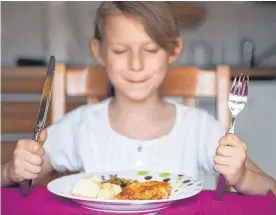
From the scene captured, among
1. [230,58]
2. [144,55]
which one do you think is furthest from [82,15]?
[144,55]

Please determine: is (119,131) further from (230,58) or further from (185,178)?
(230,58)

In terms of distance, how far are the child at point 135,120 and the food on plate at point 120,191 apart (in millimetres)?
164

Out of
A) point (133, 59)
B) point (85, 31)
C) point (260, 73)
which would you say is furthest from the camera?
point (85, 31)

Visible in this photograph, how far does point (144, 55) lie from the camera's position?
0.72m

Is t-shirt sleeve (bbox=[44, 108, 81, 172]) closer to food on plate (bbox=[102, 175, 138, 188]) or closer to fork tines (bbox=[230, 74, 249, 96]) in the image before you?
food on plate (bbox=[102, 175, 138, 188])

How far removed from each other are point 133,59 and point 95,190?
220 mm

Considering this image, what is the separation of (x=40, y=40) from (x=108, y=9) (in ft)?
4.67

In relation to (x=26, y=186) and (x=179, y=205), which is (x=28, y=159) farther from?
(x=179, y=205)

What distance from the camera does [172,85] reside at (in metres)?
0.88

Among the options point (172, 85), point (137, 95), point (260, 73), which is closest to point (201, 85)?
point (172, 85)

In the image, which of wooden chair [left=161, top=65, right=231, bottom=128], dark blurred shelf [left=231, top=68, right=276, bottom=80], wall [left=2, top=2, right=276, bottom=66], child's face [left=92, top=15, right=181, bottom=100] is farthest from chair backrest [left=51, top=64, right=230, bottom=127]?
wall [left=2, top=2, right=276, bottom=66]

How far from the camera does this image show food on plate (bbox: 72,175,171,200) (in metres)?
0.53

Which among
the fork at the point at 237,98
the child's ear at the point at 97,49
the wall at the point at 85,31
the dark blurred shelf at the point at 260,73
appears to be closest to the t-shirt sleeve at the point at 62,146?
the child's ear at the point at 97,49

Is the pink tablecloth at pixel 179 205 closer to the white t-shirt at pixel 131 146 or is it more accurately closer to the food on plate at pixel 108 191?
the food on plate at pixel 108 191
